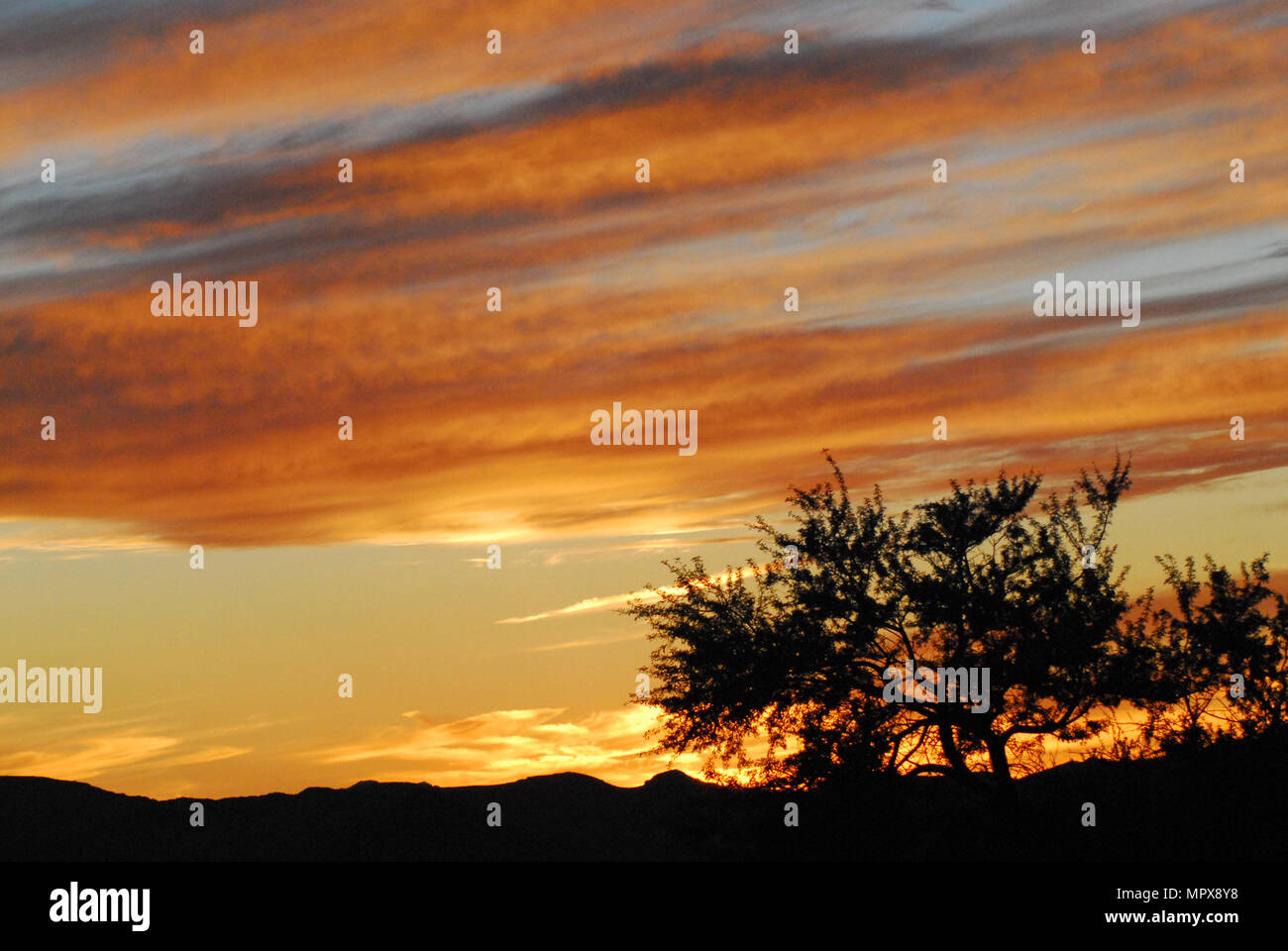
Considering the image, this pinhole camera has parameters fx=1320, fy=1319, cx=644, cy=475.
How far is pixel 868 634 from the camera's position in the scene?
31047 mm

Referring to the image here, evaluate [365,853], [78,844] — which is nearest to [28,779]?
[78,844]

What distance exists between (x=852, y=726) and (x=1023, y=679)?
13.8 ft
